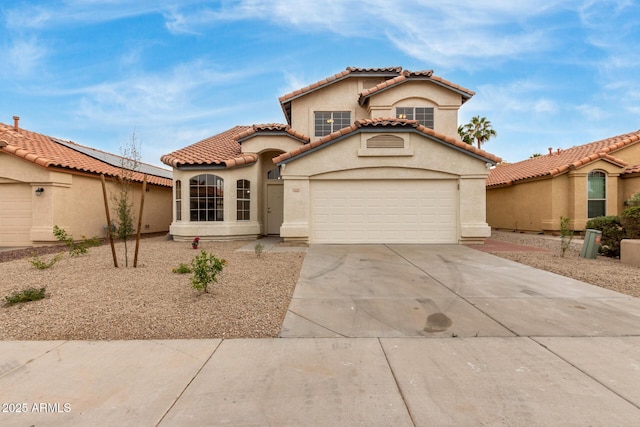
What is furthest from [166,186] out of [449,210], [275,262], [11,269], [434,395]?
[434,395]

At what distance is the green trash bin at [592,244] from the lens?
9.24m

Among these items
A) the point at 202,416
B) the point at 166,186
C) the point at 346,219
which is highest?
the point at 166,186

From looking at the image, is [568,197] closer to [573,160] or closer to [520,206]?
[573,160]

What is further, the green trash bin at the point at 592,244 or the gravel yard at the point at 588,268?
the green trash bin at the point at 592,244

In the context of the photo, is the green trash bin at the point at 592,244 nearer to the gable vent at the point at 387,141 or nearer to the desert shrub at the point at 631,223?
the desert shrub at the point at 631,223

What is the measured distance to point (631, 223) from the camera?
9016 mm

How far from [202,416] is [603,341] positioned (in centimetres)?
459

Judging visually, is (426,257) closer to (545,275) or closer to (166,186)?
(545,275)

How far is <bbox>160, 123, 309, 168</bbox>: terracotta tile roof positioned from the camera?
12969 millimetres

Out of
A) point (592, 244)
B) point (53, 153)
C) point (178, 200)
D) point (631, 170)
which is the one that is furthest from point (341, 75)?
point (631, 170)

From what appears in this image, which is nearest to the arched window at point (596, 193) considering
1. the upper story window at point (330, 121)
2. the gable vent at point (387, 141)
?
the gable vent at point (387, 141)

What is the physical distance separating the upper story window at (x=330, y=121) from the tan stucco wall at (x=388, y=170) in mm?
4318

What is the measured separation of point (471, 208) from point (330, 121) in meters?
8.03

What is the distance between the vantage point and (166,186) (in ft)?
59.9
